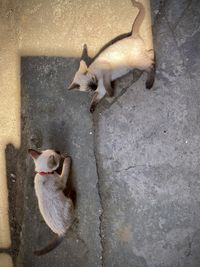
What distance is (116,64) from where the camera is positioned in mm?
4031

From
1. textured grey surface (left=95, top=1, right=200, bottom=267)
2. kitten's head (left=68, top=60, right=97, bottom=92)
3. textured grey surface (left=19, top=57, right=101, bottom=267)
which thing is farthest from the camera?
textured grey surface (left=19, top=57, right=101, bottom=267)

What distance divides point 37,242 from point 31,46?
2304mm

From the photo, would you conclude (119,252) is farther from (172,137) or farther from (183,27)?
(183,27)

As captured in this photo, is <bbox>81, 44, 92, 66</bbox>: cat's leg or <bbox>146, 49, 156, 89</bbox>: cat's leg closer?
<bbox>146, 49, 156, 89</bbox>: cat's leg

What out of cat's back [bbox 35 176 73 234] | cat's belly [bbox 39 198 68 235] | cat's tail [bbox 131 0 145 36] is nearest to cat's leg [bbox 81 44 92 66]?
cat's tail [bbox 131 0 145 36]

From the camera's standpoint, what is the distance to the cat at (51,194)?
4.08m

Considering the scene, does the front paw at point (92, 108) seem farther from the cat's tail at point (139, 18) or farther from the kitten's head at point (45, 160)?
the cat's tail at point (139, 18)

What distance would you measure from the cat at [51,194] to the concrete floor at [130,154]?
0.30 metres

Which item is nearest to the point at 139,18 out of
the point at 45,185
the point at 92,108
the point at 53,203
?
the point at 92,108

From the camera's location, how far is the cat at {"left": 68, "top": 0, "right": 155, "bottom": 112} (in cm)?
397

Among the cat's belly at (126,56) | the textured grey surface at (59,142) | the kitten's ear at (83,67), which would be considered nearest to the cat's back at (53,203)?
the textured grey surface at (59,142)

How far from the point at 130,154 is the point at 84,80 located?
35.7 inches

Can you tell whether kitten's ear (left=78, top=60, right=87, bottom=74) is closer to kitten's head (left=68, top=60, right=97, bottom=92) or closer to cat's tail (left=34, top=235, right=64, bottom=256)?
kitten's head (left=68, top=60, right=97, bottom=92)

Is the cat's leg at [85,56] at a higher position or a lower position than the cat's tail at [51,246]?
higher
